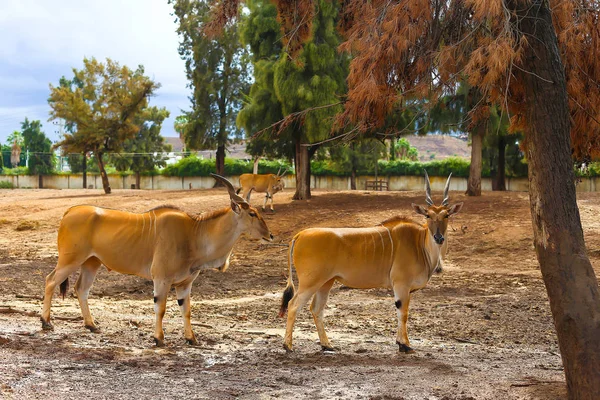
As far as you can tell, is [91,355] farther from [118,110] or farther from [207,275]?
[118,110]

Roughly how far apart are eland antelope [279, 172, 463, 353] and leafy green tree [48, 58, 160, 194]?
28.9 meters

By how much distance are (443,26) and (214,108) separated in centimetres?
3080

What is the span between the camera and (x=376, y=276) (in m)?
8.04

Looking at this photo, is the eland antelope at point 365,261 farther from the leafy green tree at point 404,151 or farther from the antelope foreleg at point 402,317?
the leafy green tree at point 404,151

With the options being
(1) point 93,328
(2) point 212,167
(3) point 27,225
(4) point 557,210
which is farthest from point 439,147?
(4) point 557,210

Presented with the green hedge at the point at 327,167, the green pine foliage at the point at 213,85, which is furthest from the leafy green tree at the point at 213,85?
the green hedge at the point at 327,167

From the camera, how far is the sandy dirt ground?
6.07 metres

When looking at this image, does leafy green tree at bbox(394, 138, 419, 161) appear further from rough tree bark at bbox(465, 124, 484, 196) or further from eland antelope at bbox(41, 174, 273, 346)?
eland antelope at bbox(41, 174, 273, 346)

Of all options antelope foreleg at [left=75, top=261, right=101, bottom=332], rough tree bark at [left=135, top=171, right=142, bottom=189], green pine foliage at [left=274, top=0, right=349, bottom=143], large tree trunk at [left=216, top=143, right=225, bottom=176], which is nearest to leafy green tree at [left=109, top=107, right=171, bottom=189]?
rough tree bark at [left=135, top=171, right=142, bottom=189]

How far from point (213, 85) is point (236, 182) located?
1095 centimetres

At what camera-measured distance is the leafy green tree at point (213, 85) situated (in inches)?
1425

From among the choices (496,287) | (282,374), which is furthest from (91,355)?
(496,287)

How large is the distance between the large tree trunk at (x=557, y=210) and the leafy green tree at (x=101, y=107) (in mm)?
31225

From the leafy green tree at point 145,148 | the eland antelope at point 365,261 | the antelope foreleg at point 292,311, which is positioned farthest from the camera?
the leafy green tree at point 145,148
